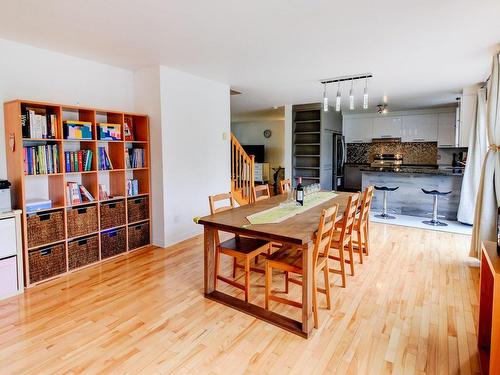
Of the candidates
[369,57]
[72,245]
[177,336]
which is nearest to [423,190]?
[369,57]

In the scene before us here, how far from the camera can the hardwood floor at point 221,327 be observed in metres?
1.94

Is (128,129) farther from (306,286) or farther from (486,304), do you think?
(486,304)

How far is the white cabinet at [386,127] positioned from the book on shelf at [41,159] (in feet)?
24.8

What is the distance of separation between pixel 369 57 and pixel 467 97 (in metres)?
2.82

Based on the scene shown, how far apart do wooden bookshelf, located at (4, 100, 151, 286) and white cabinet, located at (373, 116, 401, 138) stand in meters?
6.45

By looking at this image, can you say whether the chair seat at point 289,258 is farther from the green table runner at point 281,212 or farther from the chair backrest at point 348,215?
the chair backrest at point 348,215

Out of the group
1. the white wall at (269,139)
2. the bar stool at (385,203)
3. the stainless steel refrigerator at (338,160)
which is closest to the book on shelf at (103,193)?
the bar stool at (385,203)

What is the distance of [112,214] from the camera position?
3.75m

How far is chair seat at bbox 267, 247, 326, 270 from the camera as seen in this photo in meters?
2.41

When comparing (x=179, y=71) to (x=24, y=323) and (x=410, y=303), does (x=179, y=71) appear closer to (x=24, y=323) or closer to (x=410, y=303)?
(x=24, y=323)

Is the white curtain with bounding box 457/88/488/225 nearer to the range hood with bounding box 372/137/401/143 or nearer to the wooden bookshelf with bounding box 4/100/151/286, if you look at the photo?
the range hood with bounding box 372/137/401/143

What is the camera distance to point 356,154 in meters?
9.05

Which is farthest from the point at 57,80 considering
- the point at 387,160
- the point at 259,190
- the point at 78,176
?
the point at 387,160

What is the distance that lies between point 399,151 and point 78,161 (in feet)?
25.7
